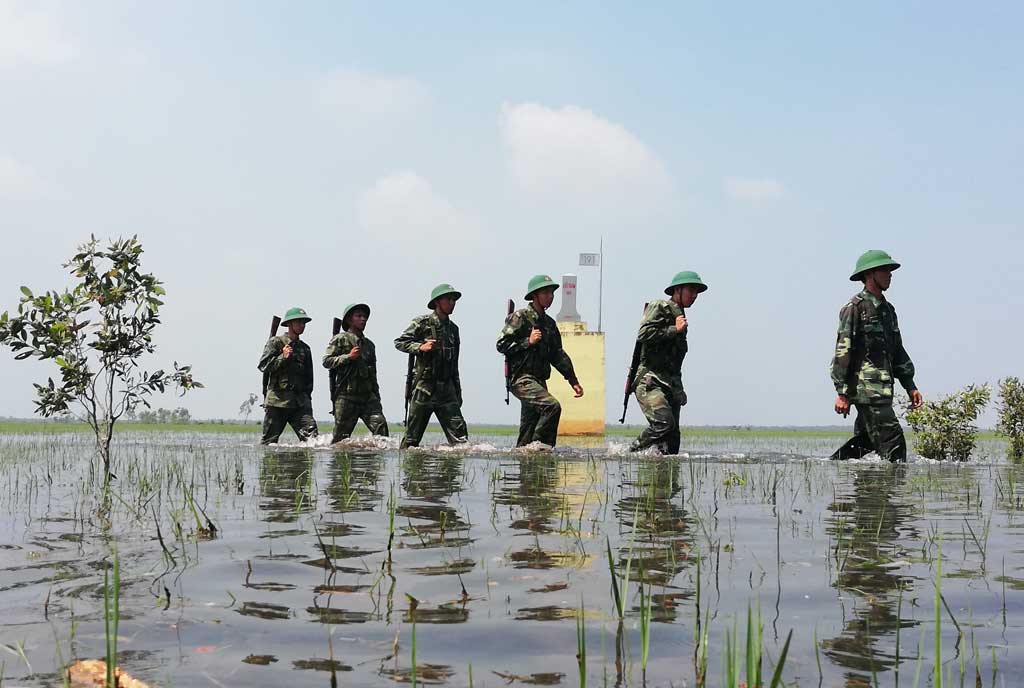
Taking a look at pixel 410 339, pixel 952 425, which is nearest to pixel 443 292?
pixel 410 339

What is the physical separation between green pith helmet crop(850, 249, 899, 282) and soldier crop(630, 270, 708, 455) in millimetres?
1797

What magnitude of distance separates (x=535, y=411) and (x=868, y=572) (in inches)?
346

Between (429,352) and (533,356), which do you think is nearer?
(533,356)

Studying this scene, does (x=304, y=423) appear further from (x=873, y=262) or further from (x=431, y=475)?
(x=873, y=262)

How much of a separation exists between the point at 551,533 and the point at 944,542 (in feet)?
6.64

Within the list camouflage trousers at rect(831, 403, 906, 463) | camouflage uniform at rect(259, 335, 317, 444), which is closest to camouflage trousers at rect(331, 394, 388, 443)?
camouflage uniform at rect(259, 335, 317, 444)

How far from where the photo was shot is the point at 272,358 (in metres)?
15.7

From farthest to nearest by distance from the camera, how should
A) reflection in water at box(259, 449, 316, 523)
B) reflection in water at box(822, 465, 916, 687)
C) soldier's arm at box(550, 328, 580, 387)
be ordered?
soldier's arm at box(550, 328, 580, 387)
reflection in water at box(259, 449, 316, 523)
reflection in water at box(822, 465, 916, 687)

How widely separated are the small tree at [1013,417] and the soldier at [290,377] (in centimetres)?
1174

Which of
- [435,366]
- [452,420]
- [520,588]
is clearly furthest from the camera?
[452,420]

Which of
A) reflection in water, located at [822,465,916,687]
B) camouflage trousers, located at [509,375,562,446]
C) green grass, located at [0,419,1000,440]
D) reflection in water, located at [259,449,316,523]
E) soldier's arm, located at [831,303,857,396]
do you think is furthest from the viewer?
green grass, located at [0,419,1000,440]

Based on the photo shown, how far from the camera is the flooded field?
8.79 ft

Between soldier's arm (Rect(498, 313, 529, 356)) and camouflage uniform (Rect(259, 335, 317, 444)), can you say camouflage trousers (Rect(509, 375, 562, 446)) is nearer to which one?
soldier's arm (Rect(498, 313, 529, 356))

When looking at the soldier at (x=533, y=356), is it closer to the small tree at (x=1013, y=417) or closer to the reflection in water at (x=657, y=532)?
the reflection in water at (x=657, y=532)
